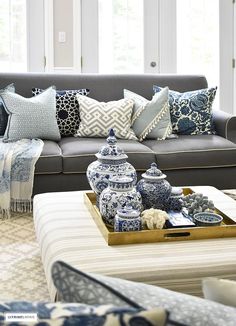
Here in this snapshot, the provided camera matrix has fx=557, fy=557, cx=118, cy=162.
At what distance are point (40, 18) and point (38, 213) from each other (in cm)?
330

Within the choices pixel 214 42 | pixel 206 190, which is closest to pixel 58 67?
pixel 214 42

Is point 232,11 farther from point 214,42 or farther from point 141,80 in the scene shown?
point 141,80

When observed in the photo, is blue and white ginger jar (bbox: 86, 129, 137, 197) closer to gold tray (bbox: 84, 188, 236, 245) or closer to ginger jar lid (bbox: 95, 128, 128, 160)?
ginger jar lid (bbox: 95, 128, 128, 160)

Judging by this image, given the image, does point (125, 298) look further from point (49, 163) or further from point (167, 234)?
point (49, 163)

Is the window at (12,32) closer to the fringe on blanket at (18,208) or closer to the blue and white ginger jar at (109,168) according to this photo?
the fringe on blanket at (18,208)

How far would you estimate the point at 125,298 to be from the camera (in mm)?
758

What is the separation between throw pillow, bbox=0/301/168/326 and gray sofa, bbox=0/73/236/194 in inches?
114

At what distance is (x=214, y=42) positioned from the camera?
5805mm

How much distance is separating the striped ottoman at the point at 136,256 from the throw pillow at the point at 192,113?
1.89 m

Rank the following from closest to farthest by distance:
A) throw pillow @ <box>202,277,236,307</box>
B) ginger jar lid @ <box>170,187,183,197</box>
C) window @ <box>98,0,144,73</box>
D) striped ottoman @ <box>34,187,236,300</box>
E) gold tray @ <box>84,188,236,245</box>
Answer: throw pillow @ <box>202,277,236,307</box>
striped ottoman @ <box>34,187,236,300</box>
gold tray @ <box>84,188,236,245</box>
ginger jar lid @ <box>170,187,183,197</box>
window @ <box>98,0,144,73</box>

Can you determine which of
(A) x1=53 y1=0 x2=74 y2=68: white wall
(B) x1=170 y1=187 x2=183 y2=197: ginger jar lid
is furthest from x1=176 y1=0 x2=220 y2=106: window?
(B) x1=170 y1=187 x2=183 y2=197: ginger jar lid

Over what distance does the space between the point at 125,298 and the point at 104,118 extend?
3249mm

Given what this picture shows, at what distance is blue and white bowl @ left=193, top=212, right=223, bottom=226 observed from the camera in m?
2.23

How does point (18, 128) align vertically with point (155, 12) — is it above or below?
below
